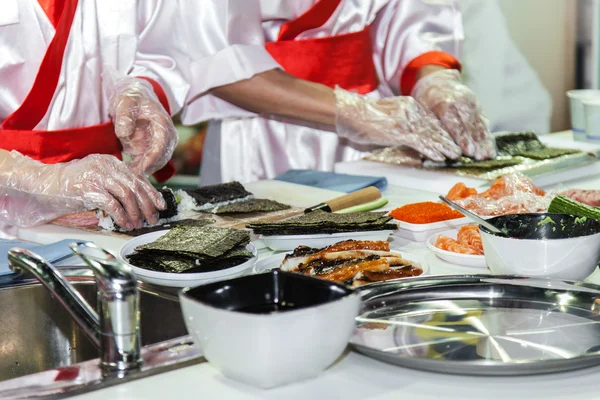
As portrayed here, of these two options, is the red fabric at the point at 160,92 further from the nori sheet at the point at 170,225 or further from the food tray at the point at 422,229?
the food tray at the point at 422,229

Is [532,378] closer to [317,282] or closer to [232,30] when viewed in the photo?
[317,282]

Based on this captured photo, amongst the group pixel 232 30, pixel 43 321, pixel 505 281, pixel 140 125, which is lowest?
pixel 43 321

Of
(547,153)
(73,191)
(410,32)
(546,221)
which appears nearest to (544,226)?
(546,221)

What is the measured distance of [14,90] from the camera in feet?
6.75

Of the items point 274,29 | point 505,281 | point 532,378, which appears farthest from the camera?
point 274,29

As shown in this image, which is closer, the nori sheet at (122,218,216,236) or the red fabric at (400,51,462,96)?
the nori sheet at (122,218,216,236)

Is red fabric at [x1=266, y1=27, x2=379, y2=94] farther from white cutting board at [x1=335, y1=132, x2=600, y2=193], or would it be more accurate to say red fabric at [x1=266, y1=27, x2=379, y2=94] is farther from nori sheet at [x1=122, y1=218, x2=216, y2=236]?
nori sheet at [x1=122, y1=218, x2=216, y2=236]

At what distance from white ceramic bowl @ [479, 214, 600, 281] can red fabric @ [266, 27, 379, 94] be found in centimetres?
153

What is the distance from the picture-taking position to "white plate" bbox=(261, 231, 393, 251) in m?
1.52

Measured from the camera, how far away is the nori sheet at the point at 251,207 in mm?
1854

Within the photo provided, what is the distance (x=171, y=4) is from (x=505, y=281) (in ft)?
4.98

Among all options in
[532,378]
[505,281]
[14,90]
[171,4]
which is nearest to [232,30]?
[171,4]

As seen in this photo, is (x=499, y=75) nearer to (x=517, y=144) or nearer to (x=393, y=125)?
(x=517, y=144)

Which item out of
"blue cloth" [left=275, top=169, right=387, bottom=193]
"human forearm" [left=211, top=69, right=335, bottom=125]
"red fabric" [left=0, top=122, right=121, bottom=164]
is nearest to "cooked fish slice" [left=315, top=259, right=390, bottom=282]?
"blue cloth" [left=275, top=169, right=387, bottom=193]
